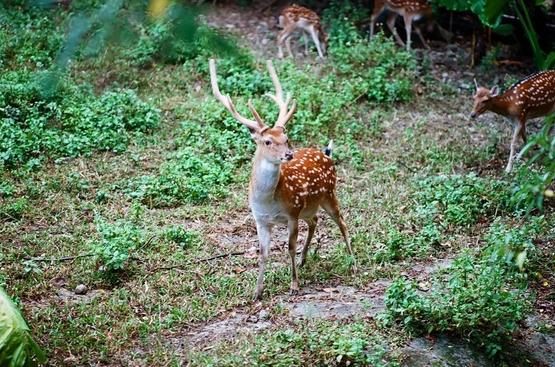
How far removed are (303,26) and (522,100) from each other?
3.45 meters

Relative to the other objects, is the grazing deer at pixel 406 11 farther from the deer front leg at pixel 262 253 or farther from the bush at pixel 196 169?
the deer front leg at pixel 262 253

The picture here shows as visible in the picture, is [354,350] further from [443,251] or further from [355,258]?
[443,251]

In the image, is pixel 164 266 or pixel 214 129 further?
pixel 214 129

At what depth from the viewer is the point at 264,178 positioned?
6082mm

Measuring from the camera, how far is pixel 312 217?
6.76 metres

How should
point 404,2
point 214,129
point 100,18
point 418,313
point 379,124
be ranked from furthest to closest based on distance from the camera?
point 404,2 < point 379,124 < point 214,129 < point 418,313 < point 100,18

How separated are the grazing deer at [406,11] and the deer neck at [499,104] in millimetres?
2659

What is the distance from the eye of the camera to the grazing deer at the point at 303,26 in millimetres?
11438

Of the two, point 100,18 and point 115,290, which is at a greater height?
point 100,18

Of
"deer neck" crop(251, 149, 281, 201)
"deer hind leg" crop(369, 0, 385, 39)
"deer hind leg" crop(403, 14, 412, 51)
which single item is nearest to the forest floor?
"deer neck" crop(251, 149, 281, 201)

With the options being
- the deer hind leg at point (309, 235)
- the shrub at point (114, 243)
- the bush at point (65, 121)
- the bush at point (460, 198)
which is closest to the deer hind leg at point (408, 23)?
the bush at point (460, 198)

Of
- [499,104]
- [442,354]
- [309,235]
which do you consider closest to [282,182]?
[309,235]

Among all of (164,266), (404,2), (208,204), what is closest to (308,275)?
(164,266)

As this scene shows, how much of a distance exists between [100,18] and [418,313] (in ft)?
12.9
